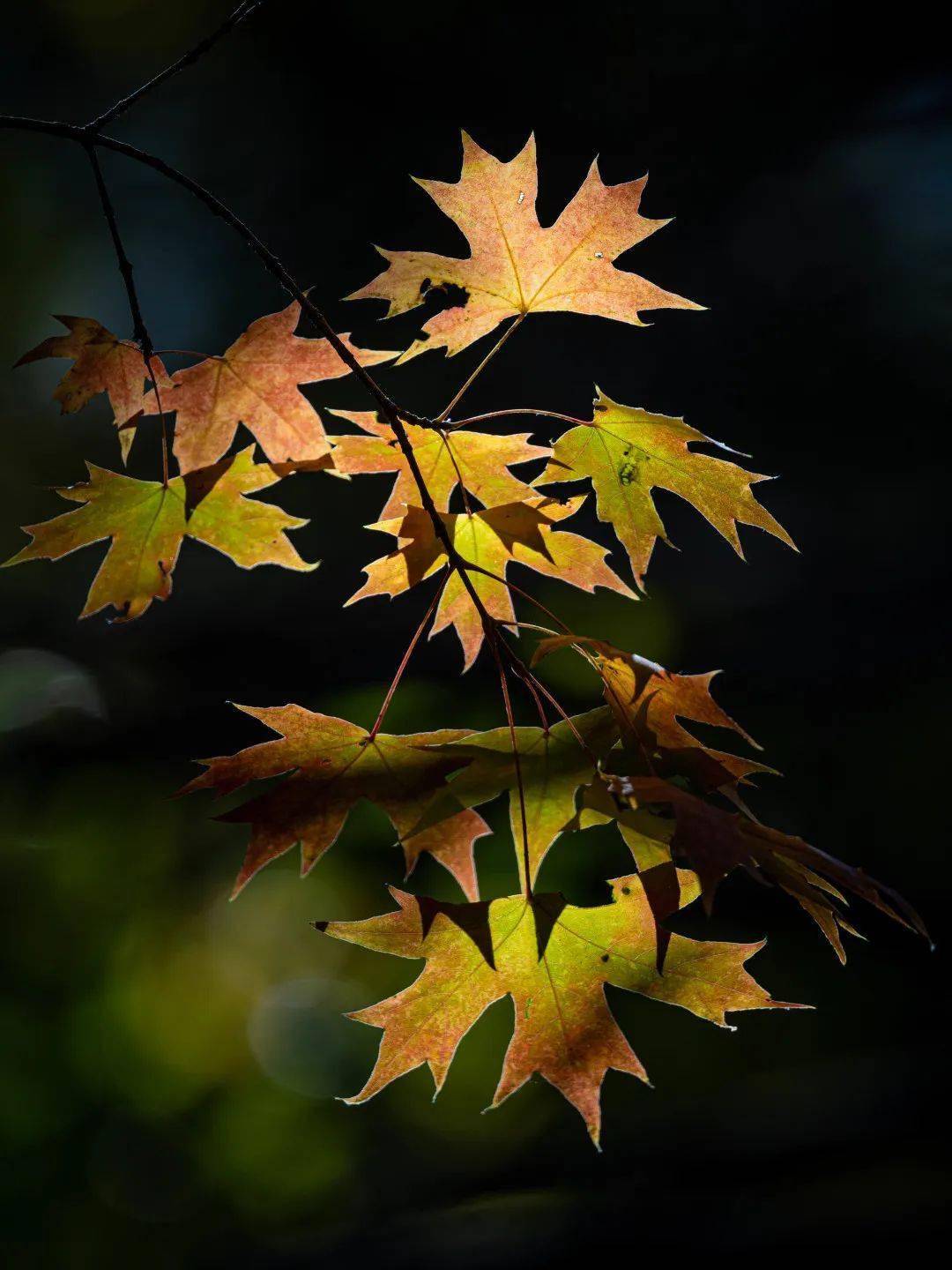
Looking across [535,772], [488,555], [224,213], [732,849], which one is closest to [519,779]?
[535,772]

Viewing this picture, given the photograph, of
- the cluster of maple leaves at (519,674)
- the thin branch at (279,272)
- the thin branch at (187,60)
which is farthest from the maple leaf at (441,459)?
the thin branch at (187,60)

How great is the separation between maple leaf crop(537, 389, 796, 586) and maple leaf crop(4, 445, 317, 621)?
0.69 feet

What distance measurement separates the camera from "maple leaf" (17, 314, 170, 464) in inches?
25.0

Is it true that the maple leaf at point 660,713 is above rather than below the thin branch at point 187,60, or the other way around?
below

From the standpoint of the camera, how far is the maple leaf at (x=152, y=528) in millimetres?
668

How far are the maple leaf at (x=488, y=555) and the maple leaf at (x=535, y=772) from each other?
3.8 inches

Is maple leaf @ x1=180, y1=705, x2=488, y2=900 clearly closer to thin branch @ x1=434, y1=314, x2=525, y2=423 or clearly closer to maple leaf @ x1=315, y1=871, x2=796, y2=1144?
maple leaf @ x1=315, y1=871, x2=796, y2=1144

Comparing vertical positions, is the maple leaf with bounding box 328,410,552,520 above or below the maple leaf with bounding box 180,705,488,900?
above

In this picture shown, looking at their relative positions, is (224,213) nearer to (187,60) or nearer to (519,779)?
(187,60)

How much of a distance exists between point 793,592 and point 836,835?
0.68 meters

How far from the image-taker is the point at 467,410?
235 centimetres

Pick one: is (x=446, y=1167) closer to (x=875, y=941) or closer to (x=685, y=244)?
(x=875, y=941)

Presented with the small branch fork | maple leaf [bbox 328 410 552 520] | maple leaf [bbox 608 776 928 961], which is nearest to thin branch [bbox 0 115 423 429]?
the small branch fork

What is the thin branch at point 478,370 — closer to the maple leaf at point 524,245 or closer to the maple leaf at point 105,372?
the maple leaf at point 524,245
